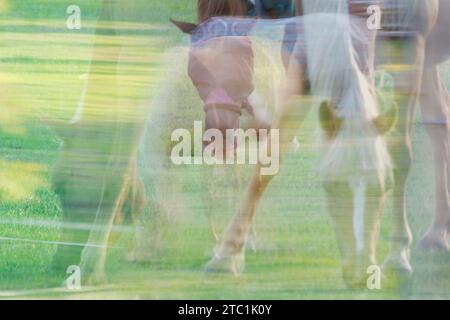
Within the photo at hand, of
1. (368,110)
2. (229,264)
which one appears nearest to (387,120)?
(368,110)

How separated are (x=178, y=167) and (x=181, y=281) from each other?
1.20 feet

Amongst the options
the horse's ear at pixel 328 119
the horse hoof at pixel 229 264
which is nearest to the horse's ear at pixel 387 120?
the horse's ear at pixel 328 119

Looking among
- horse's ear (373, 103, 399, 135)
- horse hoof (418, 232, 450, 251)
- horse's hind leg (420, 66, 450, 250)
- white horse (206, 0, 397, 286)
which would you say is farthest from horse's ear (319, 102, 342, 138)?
horse hoof (418, 232, 450, 251)

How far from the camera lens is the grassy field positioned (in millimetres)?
2945

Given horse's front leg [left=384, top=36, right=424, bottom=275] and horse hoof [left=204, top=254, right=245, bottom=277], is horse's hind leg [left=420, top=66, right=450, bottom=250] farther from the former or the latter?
horse hoof [left=204, top=254, right=245, bottom=277]

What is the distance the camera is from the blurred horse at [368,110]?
292 cm

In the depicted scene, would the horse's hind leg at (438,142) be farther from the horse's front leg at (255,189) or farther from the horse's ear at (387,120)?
the horse's front leg at (255,189)

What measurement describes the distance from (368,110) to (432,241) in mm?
476

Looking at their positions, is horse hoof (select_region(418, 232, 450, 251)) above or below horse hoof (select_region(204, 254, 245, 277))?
above

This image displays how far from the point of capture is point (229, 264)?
2.98m

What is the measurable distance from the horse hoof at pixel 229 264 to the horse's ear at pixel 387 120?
1.95 feet

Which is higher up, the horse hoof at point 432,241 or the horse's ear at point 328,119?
the horse's ear at point 328,119

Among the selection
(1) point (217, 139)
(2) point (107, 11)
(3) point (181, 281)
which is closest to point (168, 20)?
(2) point (107, 11)
